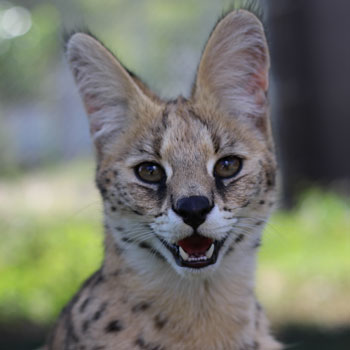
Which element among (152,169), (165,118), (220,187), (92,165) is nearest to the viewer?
(220,187)

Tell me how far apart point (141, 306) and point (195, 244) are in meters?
0.51

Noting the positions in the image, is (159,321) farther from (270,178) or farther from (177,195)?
(270,178)

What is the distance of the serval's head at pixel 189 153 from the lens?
280cm

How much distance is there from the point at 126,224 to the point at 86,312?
520 mm

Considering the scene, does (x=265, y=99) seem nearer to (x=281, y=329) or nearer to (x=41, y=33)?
(x=281, y=329)

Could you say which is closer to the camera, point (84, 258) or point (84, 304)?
point (84, 304)

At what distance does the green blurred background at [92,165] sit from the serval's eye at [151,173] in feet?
8.74

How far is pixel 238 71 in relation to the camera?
338 centimetres

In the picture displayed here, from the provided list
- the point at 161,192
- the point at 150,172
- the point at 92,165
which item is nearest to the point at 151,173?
the point at 150,172

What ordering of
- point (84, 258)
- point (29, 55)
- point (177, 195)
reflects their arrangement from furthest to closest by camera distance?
point (29, 55), point (84, 258), point (177, 195)

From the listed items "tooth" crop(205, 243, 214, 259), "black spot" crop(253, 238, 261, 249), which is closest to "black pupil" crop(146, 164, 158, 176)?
"tooth" crop(205, 243, 214, 259)

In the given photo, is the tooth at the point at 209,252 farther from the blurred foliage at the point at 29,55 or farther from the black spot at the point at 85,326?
the blurred foliage at the point at 29,55

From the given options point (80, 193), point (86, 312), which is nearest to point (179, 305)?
point (86, 312)

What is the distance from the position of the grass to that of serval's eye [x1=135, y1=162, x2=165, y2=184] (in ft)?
8.37
